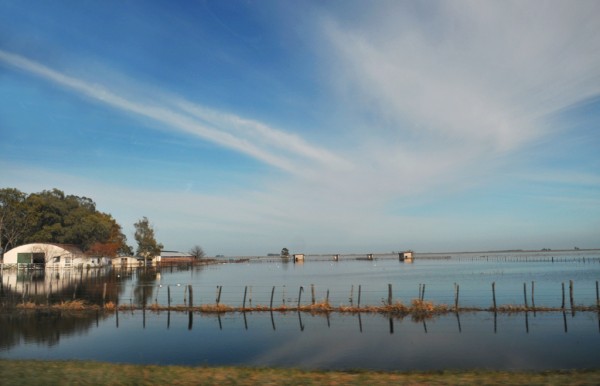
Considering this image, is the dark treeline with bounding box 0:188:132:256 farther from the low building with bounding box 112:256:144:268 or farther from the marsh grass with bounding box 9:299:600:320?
the marsh grass with bounding box 9:299:600:320

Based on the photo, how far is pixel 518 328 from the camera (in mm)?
31000

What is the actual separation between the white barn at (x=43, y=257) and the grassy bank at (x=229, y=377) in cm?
9739

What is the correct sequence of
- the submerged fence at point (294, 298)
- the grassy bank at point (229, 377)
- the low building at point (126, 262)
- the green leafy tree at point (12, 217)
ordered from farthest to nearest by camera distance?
the low building at point (126, 262) → the green leafy tree at point (12, 217) → the submerged fence at point (294, 298) → the grassy bank at point (229, 377)

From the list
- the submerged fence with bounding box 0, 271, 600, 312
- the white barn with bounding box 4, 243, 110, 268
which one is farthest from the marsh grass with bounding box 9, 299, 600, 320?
the white barn with bounding box 4, 243, 110, 268

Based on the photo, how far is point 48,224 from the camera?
12406 centimetres

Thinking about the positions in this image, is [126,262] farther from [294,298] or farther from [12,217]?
[294,298]

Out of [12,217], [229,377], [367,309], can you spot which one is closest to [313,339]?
[367,309]

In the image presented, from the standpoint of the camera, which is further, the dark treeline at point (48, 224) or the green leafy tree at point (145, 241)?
the green leafy tree at point (145, 241)

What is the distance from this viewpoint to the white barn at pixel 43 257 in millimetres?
101625

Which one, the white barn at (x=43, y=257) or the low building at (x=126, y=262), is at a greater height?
the white barn at (x=43, y=257)

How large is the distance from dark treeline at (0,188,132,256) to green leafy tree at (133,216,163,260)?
65.4 ft

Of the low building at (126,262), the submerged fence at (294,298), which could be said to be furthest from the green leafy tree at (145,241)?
the submerged fence at (294,298)

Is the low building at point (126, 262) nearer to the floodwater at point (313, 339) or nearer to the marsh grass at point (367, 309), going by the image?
the marsh grass at point (367, 309)

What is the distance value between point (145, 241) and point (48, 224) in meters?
31.4
